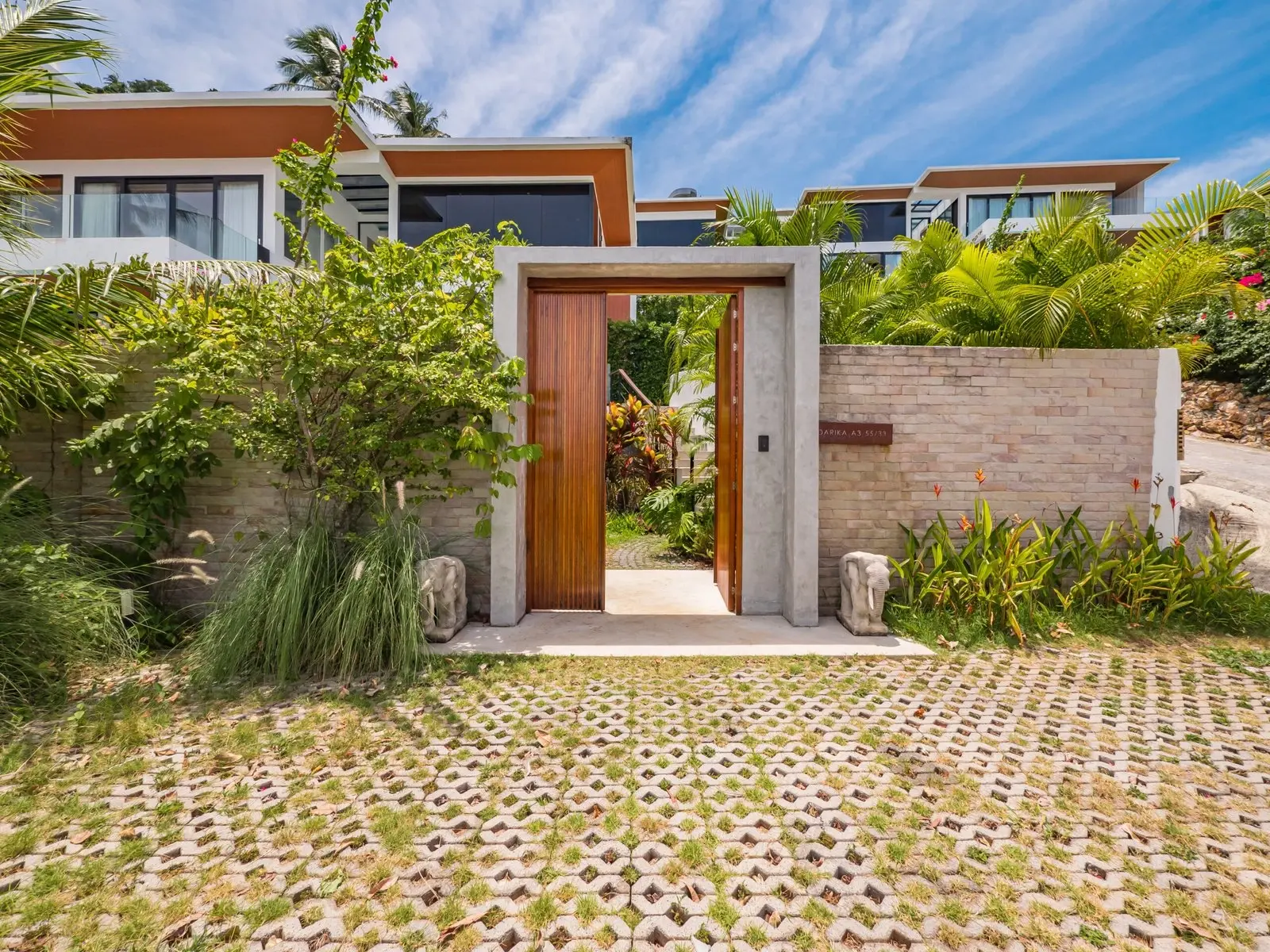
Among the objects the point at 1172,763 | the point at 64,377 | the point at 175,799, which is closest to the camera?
the point at 175,799

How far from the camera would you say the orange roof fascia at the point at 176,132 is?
36.0 ft

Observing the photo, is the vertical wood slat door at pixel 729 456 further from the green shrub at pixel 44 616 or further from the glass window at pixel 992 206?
the glass window at pixel 992 206

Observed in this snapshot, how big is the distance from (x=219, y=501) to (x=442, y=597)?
2218 millimetres

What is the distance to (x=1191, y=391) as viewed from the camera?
12883mm

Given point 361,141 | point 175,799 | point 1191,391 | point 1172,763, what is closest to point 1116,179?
point 1191,391

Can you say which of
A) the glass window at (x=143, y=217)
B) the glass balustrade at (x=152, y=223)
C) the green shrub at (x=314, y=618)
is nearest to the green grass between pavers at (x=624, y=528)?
the green shrub at (x=314, y=618)

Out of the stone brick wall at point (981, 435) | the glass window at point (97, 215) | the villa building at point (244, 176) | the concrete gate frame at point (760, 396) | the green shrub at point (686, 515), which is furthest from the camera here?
the glass window at point (97, 215)

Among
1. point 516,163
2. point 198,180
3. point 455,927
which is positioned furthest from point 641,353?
point 455,927

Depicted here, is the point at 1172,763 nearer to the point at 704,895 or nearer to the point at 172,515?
the point at 704,895

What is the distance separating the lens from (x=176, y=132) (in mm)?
11680

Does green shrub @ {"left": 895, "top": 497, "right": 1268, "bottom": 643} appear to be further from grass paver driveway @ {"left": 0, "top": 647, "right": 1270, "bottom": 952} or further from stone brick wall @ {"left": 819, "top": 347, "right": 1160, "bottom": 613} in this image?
grass paver driveway @ {"left": 0, "top": 647, "right": 1270, "bottom": 952}

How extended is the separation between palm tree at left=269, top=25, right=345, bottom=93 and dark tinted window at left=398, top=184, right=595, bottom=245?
14.0 m

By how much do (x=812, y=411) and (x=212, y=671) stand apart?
4524 mm

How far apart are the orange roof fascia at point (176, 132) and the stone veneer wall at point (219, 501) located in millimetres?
8598
